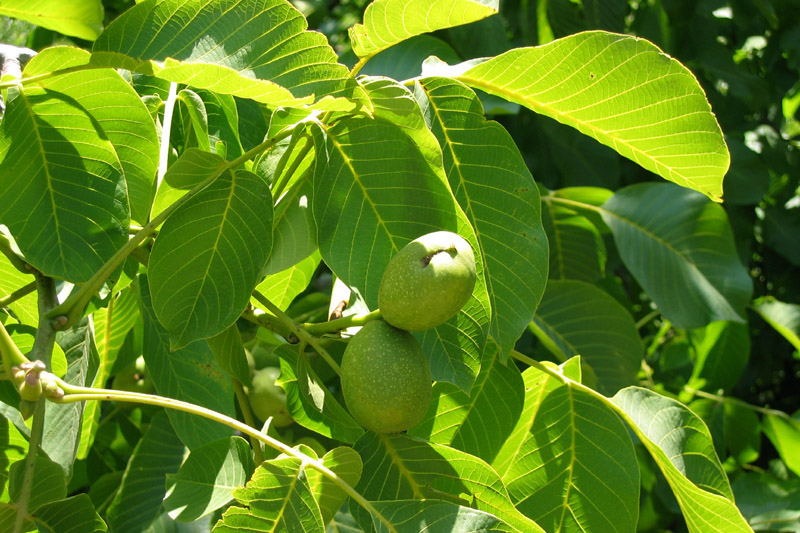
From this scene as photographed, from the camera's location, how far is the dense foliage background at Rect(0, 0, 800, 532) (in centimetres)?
142

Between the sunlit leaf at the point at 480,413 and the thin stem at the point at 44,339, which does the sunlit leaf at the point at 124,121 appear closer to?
the thin stem at the point at 44,339

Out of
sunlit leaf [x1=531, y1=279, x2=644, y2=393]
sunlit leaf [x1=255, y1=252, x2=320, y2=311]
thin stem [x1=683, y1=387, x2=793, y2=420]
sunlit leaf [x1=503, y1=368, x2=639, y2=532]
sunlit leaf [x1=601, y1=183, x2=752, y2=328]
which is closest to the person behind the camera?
sunlit leaf [x1=503, y1=368, x2=639, y2=532]

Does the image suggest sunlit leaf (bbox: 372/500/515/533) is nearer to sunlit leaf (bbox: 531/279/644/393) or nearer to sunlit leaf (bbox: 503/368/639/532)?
sunlit leaf (bbox: 503/368/639/532)

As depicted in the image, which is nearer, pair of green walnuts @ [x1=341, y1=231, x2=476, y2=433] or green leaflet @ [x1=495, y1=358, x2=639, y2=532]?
pair of green walnuts @ [x1=341, y1=231, x2=476, y2=433]

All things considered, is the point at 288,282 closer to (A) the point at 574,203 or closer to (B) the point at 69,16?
(B) the point at 69,16

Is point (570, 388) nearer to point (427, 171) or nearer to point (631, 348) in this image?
point (427, 171)

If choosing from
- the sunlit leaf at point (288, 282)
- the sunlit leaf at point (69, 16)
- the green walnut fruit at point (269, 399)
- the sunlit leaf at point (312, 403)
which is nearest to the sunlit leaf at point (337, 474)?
the sunlit leaf at point (312, 403)

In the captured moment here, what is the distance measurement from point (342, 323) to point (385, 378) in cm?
11

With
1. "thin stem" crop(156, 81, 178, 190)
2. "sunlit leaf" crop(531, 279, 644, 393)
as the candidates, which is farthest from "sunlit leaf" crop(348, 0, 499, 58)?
"sunlit leaf" crop(531, 279, 644, 393)

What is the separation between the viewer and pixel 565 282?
1360 millimetres

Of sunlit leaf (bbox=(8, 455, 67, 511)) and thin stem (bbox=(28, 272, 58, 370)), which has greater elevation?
thin stem (bbox=(28, 272, 58, 370))

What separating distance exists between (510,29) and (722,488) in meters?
1.94

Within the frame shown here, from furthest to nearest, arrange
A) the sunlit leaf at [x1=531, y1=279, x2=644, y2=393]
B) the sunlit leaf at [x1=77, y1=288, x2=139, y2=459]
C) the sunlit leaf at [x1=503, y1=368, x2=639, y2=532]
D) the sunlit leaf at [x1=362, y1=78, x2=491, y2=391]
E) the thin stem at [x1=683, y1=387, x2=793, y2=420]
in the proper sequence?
the thin stem at [x1=683, y1=387, x2=793, y2=420], the sunlit leaf at [x1=531, y1=279, x2=644, y2=393], the sunlit leaf at [x1=77, y1=288, x2=139, y2=459], the sunlit leaf at [x1=503, y1=368, x2=639, y2=532], the sunlit leaf at [x1=362, y1=78, x2=491, y2=391]

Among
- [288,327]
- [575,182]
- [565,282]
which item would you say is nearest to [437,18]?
[288,327]
